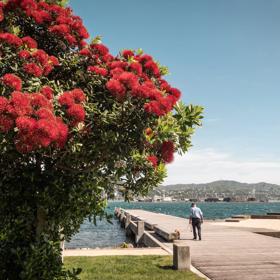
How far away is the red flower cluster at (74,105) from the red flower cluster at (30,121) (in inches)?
12.3

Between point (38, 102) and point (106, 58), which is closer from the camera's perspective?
point (38, 102)

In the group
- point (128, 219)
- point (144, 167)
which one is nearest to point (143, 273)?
point (144, 167)

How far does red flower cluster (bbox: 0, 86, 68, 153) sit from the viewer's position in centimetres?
459

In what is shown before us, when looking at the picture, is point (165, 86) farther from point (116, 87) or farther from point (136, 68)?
point (116, 87)

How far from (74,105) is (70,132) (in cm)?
47

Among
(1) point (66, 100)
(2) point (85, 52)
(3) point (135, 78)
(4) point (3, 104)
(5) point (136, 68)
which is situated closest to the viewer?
(4) point (3, 104)

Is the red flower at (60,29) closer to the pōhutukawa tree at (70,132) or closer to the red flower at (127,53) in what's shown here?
the pōhutukawa tree at (70,132)

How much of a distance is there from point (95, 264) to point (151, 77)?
853 cm

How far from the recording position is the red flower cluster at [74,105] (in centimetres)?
525

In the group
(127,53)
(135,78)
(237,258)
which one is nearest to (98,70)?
(127,53)

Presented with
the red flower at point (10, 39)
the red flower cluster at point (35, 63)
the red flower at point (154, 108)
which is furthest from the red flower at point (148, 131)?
the red flower at point (10, 39)

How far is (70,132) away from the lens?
554 cm

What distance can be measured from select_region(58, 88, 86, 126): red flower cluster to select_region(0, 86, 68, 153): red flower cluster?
0.31 m

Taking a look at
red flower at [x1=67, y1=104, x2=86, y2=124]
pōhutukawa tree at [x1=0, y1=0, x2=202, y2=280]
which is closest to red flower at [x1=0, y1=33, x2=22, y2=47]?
pōhutukawa tree at [x1=0, y1=0, x2=202, y2=280]
